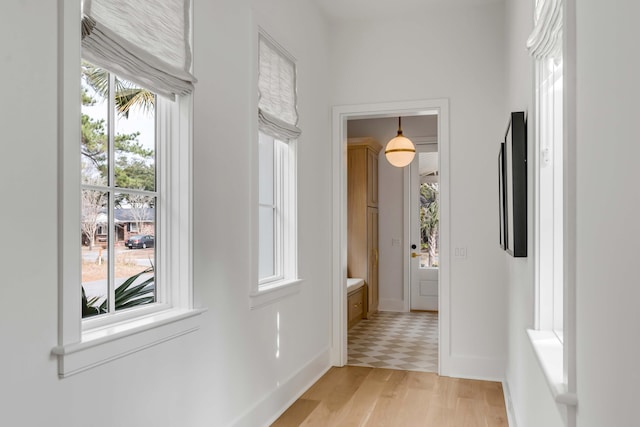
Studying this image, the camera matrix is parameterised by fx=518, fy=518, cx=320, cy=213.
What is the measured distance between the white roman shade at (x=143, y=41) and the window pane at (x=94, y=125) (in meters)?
0.07

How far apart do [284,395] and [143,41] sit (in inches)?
94.3

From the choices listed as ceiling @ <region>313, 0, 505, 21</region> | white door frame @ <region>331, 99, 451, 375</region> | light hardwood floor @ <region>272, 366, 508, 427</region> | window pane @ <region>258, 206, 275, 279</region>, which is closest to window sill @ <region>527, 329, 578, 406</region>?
light hardwood floor @ <region>272, 366, 508, 427</region>

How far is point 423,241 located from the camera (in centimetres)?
755

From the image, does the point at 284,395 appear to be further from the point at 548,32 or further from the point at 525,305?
the point at 548,32

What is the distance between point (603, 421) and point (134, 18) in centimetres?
196

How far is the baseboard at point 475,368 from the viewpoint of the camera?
4.15m

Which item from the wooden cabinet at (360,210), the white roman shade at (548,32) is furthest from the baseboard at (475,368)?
the white roman shade at (548,32)

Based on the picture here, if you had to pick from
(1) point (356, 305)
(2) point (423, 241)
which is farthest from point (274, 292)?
(2) point (423, 241)

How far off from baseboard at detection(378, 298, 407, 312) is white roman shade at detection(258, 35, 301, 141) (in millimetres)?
4250

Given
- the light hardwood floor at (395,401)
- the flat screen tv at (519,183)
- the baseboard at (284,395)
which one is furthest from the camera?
the light hardwood floor at (395,401)

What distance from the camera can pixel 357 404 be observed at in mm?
3557

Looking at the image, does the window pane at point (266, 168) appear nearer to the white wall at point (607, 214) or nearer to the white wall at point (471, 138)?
the white wall at point (471, 138)

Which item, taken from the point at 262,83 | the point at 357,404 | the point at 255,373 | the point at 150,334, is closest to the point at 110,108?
the point at 150,334

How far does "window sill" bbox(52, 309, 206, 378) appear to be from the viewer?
5.23 ft
